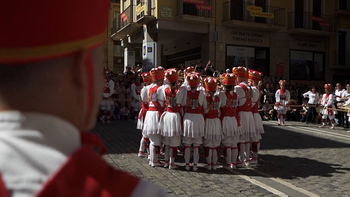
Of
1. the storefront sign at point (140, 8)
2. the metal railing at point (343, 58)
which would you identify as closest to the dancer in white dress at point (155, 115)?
the storefront sign at point (140, 8)

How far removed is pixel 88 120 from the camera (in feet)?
3.89

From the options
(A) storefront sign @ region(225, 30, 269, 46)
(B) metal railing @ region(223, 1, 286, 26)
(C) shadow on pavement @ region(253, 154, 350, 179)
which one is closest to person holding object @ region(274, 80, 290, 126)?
(A) storefront sign @ region(225, 30, 269, 46)

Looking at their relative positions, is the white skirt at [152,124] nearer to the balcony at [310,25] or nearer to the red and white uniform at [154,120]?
the red and white uniform at [154,120]

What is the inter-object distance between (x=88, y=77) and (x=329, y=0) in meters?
30.2

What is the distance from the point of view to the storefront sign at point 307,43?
26062mm

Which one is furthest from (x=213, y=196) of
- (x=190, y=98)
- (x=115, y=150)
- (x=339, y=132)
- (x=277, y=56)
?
(x=277, y=56)

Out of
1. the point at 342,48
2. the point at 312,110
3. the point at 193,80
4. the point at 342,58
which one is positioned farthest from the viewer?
the point at 342,48

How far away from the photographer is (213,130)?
25.7ft

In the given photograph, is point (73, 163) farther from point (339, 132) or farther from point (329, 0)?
point (329, 0)

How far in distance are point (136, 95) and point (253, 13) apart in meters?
10.5

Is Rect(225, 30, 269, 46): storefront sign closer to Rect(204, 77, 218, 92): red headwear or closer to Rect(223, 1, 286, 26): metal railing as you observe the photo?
Rect(223, 1, 286, 26): metal railing

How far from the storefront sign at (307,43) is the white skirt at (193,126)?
19980mm

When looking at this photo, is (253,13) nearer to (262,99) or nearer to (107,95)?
(262,99)

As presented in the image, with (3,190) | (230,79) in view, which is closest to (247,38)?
(230,79)
